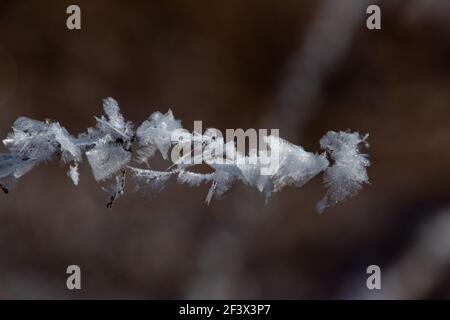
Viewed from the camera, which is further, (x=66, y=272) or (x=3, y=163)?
(x=66, y=272)

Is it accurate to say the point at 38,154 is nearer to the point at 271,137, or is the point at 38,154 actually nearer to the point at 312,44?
the point at 271,137

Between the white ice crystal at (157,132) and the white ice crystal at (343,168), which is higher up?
the white ice crystal at (157,132)

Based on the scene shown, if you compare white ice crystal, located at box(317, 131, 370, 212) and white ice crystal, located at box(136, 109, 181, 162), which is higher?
white ice crystal, located at box(136, 109, 181, 162)

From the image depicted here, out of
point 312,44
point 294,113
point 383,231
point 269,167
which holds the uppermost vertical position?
point 312,44

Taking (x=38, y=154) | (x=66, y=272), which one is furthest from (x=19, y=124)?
(x=66, y=272)

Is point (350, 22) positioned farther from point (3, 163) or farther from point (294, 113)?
point (3, 163)

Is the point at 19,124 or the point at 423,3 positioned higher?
the point at 423,3

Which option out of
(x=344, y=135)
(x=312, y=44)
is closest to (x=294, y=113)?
(x=312, y=44)
